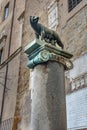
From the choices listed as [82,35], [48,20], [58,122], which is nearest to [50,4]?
[48,20]

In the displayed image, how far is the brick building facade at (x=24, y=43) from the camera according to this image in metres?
5.12

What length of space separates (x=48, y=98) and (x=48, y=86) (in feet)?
0.46

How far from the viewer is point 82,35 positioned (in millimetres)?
5117

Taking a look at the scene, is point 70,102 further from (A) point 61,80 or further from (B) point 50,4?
(B) point 50,4

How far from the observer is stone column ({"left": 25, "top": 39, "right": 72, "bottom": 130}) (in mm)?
2480

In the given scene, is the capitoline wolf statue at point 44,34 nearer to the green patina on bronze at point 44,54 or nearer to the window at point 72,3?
the green patina on bronze at point 44,54

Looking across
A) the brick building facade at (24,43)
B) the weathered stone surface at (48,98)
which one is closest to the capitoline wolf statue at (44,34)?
the weathered stone surface at (48,98)

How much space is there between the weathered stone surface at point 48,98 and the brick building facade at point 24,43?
70.8 inches

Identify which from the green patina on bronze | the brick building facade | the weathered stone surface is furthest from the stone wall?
the weathered stone surface

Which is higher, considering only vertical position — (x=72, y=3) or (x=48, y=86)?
(x=72, y=3)

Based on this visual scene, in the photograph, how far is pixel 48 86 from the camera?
2627 mm

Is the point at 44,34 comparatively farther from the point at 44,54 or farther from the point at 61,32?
the point at 61,32

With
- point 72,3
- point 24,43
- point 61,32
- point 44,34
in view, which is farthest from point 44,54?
point 24,43

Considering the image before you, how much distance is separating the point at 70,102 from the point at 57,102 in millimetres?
2174
